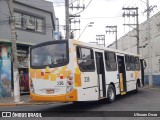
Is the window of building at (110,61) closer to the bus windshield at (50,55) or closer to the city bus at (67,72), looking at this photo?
the city bus at (67,72)

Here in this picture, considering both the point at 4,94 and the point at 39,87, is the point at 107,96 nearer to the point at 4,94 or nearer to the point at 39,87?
the point at 39,87

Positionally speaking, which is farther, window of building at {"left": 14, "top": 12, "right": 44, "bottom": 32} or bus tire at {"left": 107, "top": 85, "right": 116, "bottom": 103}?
window of building at {"left": 14, "top": 12, "right": 44, "bottom": 32}

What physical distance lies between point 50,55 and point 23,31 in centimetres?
1479

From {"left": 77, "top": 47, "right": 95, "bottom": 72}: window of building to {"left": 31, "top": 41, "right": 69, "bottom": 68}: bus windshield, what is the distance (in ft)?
2.26

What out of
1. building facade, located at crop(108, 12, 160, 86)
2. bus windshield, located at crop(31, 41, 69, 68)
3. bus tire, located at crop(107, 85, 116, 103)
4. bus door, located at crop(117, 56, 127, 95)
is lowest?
bus tire, located at crop(107, 85, 116, 103)

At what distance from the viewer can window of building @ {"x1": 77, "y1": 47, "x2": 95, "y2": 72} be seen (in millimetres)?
14094

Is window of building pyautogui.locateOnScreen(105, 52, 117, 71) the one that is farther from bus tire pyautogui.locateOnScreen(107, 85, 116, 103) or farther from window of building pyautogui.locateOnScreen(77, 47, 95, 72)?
window of building pyautogui.locateOnScreen(77, 47, 95, 72)

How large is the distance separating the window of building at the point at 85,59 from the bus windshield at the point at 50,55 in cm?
69

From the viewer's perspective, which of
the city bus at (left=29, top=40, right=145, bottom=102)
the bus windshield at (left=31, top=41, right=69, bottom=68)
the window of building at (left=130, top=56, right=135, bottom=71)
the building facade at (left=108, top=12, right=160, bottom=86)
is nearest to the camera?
the city bus at (left=29, top=40, right=145, bottom=102)

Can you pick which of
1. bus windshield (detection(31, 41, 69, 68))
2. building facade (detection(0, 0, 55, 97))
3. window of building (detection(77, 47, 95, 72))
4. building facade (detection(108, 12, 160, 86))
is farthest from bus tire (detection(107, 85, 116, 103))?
building facade (detection(108, 12, 160, 86))

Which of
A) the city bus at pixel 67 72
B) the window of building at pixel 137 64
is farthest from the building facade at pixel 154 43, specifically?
the city bus at pixel 67 72

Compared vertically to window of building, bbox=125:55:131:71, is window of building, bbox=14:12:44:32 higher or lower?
higher

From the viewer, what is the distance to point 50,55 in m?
14.0

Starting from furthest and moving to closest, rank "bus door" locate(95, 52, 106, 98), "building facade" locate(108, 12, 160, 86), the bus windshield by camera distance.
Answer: "building facade" locate(108, 12, 160, 86) → "bus door" locate(95, 52, 106, 98) → the bus windshield
